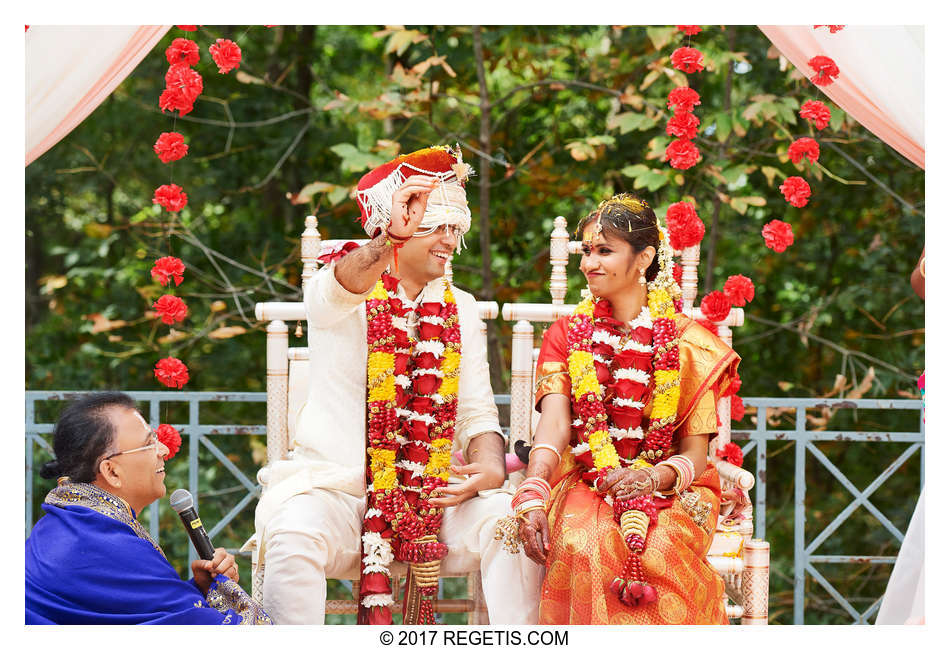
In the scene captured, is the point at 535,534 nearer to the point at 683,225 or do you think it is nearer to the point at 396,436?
the point at 396,436

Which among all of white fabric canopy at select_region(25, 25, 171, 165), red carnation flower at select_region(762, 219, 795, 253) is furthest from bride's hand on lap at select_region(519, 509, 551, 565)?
white fabric canopy at select_region(25, 25, 171, 165)

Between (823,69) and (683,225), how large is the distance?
76cm

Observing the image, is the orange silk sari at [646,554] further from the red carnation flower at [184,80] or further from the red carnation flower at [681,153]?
the red carnation flower at [184,80]

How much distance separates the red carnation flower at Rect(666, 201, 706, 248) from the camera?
150 inches

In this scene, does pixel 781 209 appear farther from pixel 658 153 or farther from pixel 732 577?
pixel 732 577

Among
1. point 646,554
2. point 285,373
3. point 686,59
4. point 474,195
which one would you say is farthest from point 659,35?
point 646,554

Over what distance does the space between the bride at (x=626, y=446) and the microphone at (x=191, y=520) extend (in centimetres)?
95

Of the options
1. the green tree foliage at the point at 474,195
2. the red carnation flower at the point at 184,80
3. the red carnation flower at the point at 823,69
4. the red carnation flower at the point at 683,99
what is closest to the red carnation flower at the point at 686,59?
the red carnation flower at the point at 683,99

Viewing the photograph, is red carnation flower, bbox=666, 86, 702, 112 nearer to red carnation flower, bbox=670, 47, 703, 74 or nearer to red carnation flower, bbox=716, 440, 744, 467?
red carnation flower, bbox=670, 47, 703, 74

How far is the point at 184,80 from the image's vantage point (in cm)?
391

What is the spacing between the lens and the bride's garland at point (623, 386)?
3279mm

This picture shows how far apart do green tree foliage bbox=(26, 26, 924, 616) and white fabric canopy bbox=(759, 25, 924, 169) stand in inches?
70.2
